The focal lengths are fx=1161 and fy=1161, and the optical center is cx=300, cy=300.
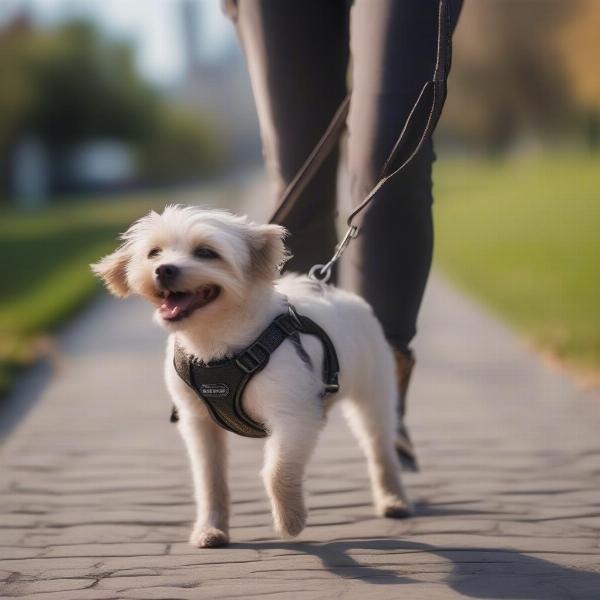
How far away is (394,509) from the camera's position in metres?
4.11

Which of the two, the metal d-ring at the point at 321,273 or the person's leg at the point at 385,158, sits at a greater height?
the person's leg at the point at 385,158

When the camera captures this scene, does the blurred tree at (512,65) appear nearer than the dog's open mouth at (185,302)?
No

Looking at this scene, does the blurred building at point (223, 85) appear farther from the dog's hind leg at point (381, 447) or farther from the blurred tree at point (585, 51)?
the dog's hind leg at point (381, 447)

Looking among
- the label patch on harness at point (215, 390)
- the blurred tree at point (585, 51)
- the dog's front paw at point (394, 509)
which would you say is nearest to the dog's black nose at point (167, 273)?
the label patch on harness at point (215, 390)

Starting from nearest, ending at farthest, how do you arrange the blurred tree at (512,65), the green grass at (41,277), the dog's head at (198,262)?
1. the dog's head at (198,262)
2. the green grass at (41,277)
3. the blurred tree at (512,65)

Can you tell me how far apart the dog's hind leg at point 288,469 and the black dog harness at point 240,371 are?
0.50ft

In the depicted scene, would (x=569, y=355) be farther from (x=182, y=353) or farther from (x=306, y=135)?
(x=182, y=353)

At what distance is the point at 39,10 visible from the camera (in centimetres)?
6425

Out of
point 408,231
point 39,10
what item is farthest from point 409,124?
point 39,10

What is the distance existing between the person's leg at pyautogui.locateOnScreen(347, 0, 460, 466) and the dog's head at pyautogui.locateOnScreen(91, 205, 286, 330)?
0.68 metres

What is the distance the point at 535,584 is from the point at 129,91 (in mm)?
62634

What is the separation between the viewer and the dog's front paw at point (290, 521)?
3488 millimetres

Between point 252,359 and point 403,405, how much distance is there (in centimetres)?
117

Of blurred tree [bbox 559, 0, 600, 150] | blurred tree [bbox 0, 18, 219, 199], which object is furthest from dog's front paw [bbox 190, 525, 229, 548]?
blurred tree [bbox 0, 18, 219, 199]
